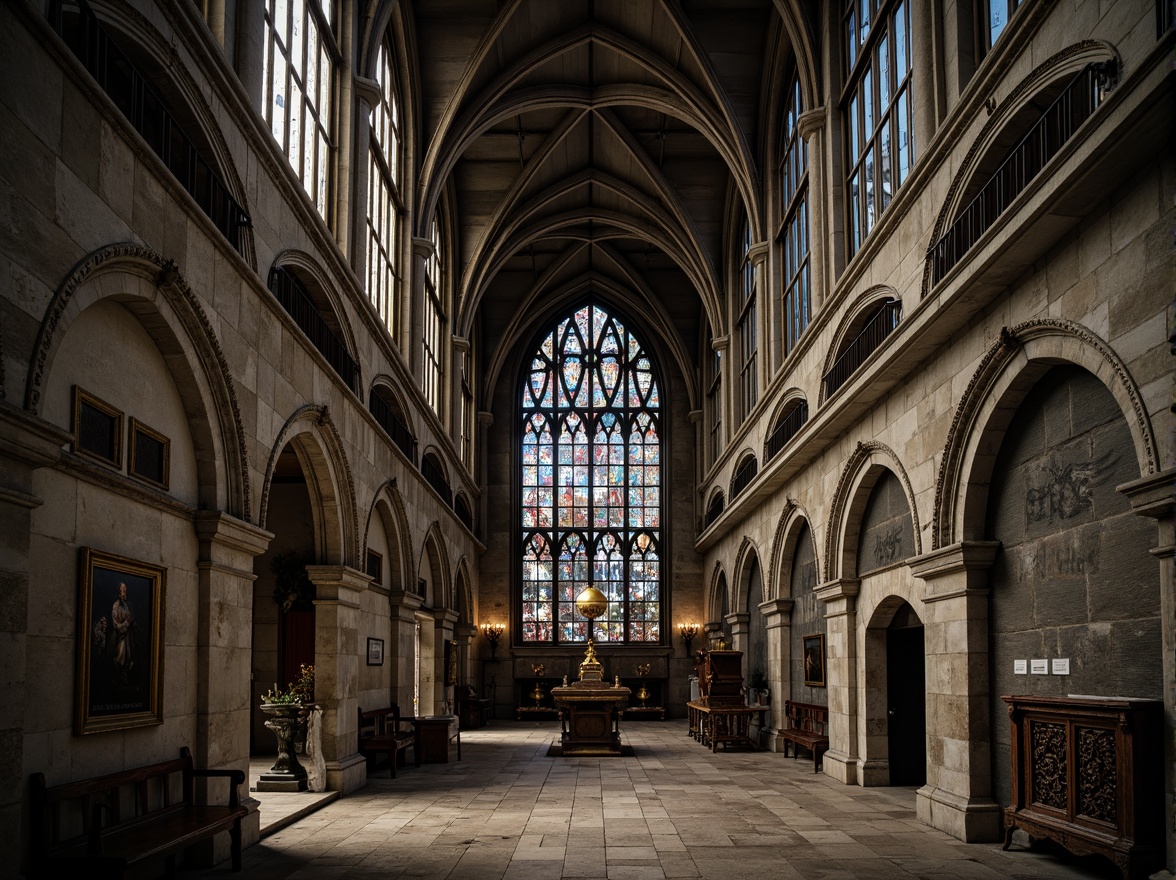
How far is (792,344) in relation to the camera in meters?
22.2

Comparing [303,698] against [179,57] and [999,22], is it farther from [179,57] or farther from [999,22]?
[999,22]

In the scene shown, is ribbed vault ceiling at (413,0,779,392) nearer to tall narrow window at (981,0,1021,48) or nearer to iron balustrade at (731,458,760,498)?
iron balustrade at (731,458,760,498)

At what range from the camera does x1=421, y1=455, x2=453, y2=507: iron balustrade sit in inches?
962

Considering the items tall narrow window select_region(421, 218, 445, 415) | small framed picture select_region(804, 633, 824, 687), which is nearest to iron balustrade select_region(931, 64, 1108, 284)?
small framed picture select_region(804, 633, 824, 687)

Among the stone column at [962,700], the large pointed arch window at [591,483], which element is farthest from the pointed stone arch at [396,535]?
the large pointed arch window at [591,483]

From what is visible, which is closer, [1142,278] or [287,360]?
[1142,278]

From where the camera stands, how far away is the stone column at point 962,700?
1105 cm

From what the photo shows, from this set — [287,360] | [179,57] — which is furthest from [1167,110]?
[287,360]

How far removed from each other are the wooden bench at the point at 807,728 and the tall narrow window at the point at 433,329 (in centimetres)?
1049

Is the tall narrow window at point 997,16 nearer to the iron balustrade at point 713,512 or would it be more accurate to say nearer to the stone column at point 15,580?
the stone column at point 15,580

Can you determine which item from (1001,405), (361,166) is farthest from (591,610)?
(1001,405)

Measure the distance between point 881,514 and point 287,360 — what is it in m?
8.32

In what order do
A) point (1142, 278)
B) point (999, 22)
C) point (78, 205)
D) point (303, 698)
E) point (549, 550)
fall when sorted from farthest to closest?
1. point (549, 550)
2. point (303, 698)
3. point (999, 22)
4. point (1142, 278)
5. point (78, 205)

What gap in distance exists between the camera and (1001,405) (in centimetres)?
1073
